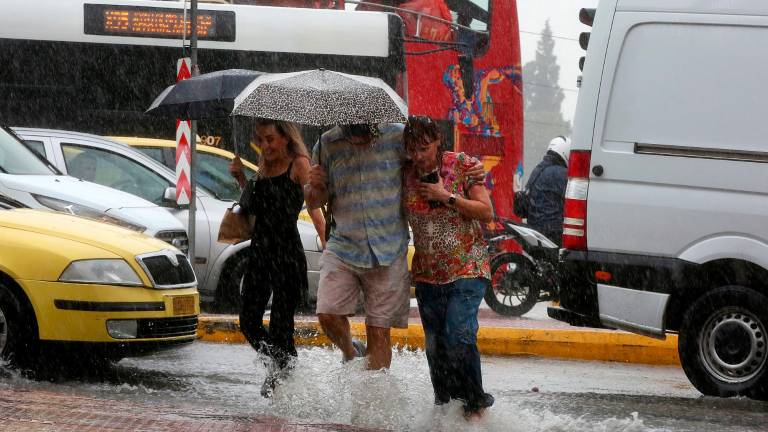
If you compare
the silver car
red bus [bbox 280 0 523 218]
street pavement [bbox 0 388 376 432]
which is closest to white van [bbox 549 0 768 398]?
street pavement [bbox 0 388 376 432]

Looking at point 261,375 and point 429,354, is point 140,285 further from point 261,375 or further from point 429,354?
point 429,354

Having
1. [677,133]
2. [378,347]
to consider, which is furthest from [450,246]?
[677,133]

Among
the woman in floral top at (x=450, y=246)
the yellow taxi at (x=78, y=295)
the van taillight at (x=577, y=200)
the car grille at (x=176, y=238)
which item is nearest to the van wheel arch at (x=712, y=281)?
the van taillight at (x=577, y=200)

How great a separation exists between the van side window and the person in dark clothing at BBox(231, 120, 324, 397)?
2172 mm

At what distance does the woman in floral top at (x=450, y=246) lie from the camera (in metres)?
6.42

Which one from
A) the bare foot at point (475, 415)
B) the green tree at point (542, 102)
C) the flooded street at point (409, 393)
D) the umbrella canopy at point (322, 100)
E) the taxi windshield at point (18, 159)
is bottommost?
the green tree at point (542, 102)

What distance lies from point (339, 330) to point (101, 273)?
1.82 meters

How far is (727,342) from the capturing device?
8.13 m

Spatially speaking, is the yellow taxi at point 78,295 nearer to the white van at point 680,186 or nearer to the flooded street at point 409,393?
the flooded street at point 409,393

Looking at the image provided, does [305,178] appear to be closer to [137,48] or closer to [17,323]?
[17,323]

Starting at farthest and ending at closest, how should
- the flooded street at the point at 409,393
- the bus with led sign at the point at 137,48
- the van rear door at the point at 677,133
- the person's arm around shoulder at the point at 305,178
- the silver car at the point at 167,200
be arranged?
the bus with led sign at the point at 137,48
the silver car at the point at 167,200
the van rear door at the point at 677,133
the person's arm around shoulder at the point at 305,178
the flooded street at the point at 409,393

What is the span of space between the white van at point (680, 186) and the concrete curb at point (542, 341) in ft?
6.15

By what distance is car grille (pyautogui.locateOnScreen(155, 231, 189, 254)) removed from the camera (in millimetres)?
11250

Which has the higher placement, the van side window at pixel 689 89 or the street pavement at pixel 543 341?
the van side window at pixel 689 89
